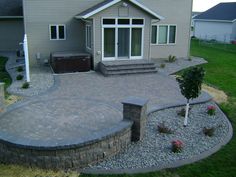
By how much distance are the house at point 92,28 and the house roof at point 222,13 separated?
23.7 m

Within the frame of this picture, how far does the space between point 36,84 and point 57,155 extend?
7554mm

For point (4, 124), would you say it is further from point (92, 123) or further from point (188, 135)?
point (188, 135)

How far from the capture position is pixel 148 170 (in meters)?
6.54

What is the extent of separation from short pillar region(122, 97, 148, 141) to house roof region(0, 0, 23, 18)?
19.9m

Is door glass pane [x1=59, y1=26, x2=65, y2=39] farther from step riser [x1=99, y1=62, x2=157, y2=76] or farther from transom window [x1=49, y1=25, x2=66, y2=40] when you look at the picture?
step riser [x1=99, y1=62, x2=157, y2=76]

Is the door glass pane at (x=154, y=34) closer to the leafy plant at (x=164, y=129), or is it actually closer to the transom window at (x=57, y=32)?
the transom window at (x=57, y=32)

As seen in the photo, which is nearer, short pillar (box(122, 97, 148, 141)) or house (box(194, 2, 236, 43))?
short pillar (box(122, 97, 148, 141))

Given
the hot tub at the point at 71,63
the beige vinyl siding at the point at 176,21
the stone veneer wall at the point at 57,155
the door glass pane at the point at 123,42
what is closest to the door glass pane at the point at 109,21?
the door glass pane at the point at 123,42

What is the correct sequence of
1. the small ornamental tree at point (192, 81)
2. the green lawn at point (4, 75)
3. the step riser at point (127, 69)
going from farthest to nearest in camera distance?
the step riser at point (127, 69)
the green lawn at point (4, 75)
the small ornamental tree at point (192, 81)

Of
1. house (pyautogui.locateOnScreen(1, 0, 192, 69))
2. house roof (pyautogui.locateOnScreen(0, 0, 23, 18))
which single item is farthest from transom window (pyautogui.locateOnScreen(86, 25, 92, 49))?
house roof (pyautogui.locateOnScreen(0, 0, 23, 18))

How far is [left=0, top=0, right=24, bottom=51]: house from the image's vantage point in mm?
24438

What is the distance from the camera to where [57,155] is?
6426 millimetres

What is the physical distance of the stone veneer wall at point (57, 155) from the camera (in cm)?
641

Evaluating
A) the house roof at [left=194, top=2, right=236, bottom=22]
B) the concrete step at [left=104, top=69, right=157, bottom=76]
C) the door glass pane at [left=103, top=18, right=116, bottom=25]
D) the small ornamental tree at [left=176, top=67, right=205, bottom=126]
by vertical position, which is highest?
the house roof at [left=194, top=2, right=236, bottom=22]
